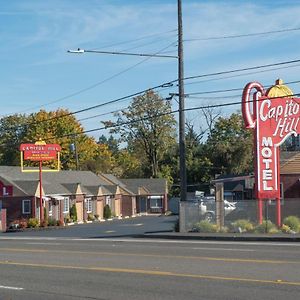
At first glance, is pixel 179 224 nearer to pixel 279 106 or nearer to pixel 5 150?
pixel 279 106

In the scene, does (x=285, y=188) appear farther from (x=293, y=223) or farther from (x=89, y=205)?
(x=89, y=205)

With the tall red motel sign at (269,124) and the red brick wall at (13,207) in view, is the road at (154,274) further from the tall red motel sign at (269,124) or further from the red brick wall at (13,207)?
the red brick wall at (13,207)

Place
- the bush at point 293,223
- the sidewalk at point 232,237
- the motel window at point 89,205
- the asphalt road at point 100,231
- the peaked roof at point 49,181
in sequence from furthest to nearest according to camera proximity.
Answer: the motel window at point 89,205, the peaked roof at point 49,181, the asphalt road at point 100,231, the bush at point 293,223, the sidewalk at point 232,237

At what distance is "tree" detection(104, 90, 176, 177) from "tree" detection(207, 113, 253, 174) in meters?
6.53

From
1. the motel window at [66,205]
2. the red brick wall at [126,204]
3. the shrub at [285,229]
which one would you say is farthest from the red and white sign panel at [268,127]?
the red brick wall at [126,204]

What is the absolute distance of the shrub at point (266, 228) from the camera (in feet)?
92.1

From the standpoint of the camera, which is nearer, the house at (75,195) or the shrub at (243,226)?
the shrub at (243,226)

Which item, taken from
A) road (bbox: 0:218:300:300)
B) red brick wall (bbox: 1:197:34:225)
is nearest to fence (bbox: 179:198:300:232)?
road (bbox: 0:218:300:300)

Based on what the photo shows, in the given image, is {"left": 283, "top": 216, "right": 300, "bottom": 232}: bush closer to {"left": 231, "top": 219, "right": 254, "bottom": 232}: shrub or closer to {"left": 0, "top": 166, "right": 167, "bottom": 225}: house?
{"left": 231, "top": 219, "right": 254, "bottom": 232}: shrub

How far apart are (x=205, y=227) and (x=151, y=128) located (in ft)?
213

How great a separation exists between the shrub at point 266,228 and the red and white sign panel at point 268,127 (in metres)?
1.86

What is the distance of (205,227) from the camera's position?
1169 inches

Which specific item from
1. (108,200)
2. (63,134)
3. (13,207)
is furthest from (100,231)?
(63,134)

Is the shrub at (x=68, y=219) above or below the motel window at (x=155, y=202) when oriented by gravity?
below
